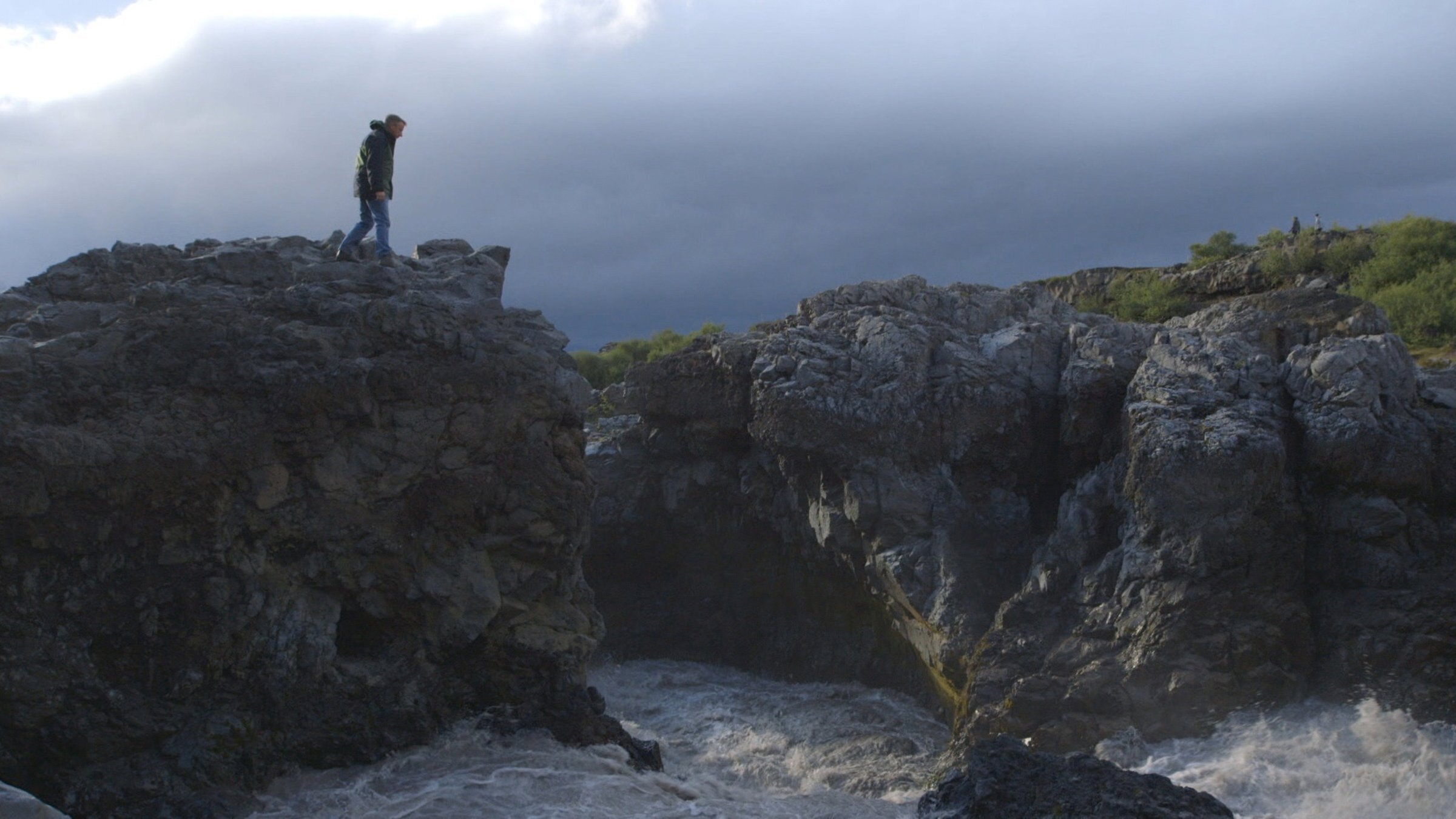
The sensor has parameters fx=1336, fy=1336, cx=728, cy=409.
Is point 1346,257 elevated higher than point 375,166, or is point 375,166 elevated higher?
point 1346,257

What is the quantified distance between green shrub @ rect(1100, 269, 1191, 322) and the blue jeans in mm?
24827

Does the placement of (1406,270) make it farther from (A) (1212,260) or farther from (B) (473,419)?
(B) (473,419)

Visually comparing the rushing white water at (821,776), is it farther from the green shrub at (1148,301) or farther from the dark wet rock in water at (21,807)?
the green shrub at (1148,301)

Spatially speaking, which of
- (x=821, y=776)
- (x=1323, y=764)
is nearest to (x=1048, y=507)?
(x=821, y=776)

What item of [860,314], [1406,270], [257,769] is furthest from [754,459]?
[1406,270]

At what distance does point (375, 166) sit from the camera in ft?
57.7

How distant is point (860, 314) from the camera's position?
22.6 m

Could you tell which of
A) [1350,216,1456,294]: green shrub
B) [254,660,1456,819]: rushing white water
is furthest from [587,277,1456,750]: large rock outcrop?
[1350,216,1456,294]: green shrub

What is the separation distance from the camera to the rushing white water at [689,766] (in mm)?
14594

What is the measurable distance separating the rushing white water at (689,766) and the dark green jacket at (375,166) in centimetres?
710

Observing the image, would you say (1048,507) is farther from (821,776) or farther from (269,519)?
(269,519)

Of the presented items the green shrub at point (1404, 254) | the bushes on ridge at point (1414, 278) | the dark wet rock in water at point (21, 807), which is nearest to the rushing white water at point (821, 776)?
the dark wet rock in water at point (21, 807)

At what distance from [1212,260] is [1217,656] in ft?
116

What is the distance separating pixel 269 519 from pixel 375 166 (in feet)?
16.6
